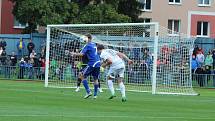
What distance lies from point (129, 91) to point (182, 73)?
93.2 inches

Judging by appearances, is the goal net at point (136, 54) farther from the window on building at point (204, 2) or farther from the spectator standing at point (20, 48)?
the window on building at point (204, 2)

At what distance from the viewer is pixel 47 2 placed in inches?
2157

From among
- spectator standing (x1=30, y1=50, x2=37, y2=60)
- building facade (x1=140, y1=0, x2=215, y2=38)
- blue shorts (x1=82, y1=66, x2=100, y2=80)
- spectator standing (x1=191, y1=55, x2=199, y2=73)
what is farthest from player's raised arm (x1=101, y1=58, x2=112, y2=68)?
building facade (x1=140, y1=0, x2=215, y2=38)

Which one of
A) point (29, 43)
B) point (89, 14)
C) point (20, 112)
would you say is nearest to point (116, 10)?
point (89, 14)

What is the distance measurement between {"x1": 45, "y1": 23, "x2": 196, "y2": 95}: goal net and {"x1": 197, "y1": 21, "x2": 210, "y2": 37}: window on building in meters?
38.1

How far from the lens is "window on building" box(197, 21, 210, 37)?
237ft

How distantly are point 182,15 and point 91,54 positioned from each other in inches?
1856

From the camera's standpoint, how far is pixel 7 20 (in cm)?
6675

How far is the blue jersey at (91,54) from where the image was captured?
83.5 feet

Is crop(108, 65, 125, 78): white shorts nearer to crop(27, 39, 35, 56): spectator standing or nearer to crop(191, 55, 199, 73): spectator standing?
crop(191, 55, 199, 73): spectator standing

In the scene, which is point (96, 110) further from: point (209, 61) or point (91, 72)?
point (209, 61)

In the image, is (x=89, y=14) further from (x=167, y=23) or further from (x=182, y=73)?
(x=182, y=73)

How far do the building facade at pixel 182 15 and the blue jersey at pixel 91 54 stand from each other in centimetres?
4559

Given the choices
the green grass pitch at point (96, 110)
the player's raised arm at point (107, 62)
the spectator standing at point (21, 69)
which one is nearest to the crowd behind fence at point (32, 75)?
the spectator standing at point (21, 69)
